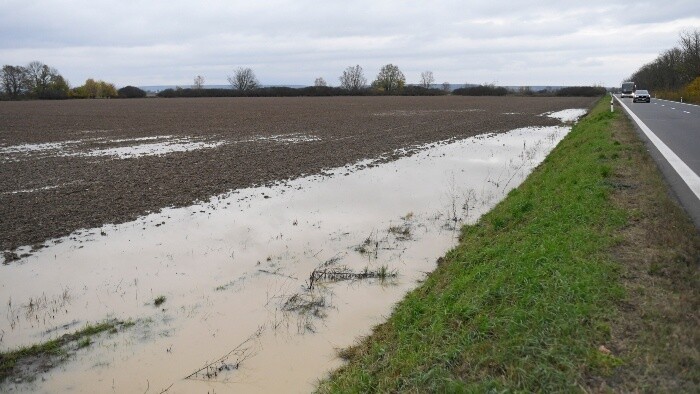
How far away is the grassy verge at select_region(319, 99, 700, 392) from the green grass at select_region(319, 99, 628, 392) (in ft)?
0.05

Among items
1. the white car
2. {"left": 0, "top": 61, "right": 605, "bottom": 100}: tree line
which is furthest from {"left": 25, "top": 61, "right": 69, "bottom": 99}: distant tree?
the white car

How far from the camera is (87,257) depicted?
10.2 m

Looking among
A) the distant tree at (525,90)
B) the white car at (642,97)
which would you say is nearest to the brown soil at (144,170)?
the white car at (642,97)

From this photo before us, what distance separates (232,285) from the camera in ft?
29.5

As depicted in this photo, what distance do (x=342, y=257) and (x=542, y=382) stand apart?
19.4 ft

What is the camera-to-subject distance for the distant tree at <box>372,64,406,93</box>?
156 meters

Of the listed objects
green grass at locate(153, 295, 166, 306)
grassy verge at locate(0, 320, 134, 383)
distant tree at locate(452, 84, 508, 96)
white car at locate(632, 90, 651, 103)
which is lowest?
grassy verge at locate(0, 320, 134, 383)

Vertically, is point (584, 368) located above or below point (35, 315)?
→ above

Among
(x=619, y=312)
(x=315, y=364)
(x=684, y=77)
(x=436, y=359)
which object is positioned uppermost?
(x=684, y=77)

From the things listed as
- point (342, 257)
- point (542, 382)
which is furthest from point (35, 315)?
point (542, 382)

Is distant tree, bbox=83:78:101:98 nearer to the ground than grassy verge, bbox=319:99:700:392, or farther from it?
farther from it

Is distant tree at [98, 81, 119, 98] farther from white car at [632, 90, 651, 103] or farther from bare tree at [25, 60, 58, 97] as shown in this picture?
white car at [632, 90, 651, 103]

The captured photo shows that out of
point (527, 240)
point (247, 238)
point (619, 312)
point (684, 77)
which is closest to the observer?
point (619, 312)

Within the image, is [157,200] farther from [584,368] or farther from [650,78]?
[650,78]
